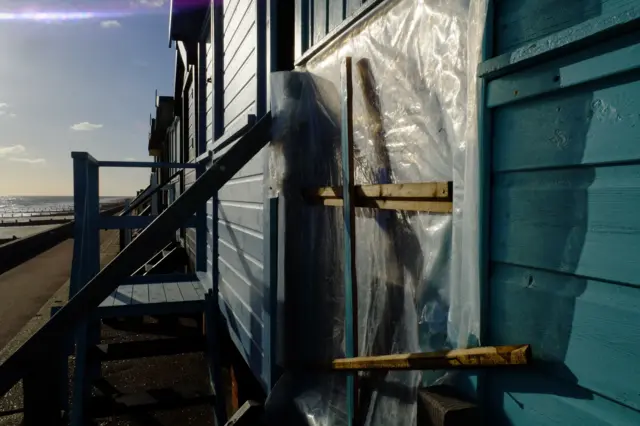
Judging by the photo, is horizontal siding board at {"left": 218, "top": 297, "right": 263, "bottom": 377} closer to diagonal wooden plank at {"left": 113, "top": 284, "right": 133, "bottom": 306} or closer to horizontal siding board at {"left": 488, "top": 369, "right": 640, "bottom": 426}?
diagonal wooden plank at {"left": 113, "top": 284, "right": 133, "bottom": 306}

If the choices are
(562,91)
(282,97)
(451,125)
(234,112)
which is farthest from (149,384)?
(562,91)

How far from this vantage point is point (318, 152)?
2574mm

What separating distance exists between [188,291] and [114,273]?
3.21 meters

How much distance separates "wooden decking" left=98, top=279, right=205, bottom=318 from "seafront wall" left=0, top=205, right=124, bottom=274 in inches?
32.5

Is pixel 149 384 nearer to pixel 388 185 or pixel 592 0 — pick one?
pixel 388 185

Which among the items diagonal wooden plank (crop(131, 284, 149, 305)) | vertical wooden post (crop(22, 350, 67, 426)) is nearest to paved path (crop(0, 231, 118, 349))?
diagonal wooden plank (crop(131, 284, 149, 305))

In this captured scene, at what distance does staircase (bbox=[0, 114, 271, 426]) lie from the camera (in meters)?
2.40

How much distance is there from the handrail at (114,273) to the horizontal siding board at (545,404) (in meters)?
1.88

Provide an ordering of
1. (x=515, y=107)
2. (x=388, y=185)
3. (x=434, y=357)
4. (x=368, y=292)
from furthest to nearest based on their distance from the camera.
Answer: (x=368, y=292)
(x=388, y=185)
(x=434, y=357)
(x=515, y=107)

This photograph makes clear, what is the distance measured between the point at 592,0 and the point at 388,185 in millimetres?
915

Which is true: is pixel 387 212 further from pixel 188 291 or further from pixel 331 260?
pixel 188 291

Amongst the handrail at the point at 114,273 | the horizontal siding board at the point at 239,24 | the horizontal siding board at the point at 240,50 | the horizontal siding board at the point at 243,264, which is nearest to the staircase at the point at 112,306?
the handrail at the point at 114,273

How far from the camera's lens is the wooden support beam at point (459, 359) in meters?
1.18

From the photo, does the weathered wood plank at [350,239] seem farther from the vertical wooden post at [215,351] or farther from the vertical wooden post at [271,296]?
the vertical wooden post at [215,351]
